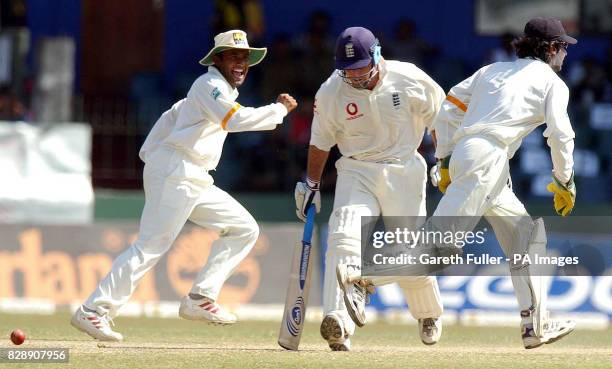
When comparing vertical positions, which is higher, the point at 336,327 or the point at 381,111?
the point at 381,111

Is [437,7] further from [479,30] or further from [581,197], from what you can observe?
[581,197]

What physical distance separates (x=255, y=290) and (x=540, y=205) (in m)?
3.66

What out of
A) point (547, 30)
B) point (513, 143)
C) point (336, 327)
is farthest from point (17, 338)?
point (547, 30)

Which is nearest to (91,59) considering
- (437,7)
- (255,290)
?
(437,7)

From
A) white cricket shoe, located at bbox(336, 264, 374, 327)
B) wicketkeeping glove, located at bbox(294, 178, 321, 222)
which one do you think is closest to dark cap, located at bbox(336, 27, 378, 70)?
wicketkeeping glove, located at bbox(294, 178, 321, 222)

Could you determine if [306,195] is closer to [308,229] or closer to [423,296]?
[308,229]

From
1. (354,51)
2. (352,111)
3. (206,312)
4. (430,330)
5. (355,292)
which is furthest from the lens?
(206,312)

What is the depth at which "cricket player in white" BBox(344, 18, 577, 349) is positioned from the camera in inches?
350

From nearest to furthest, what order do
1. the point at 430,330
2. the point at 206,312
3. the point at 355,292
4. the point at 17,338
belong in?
the point at 355,292 < the point at 17,338 < the point at 430,330 < the point at 206,312

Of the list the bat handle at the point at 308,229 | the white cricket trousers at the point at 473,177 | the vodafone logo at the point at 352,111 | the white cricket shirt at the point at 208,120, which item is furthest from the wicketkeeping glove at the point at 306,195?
the white cricket trousers at the point at 473,177

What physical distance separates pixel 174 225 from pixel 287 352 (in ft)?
4.22

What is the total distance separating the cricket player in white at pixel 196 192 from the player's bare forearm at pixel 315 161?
30 cm

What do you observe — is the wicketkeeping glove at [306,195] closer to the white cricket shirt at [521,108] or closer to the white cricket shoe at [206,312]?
the white cricket shoe at [206,312]

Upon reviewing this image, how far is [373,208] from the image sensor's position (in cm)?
942
